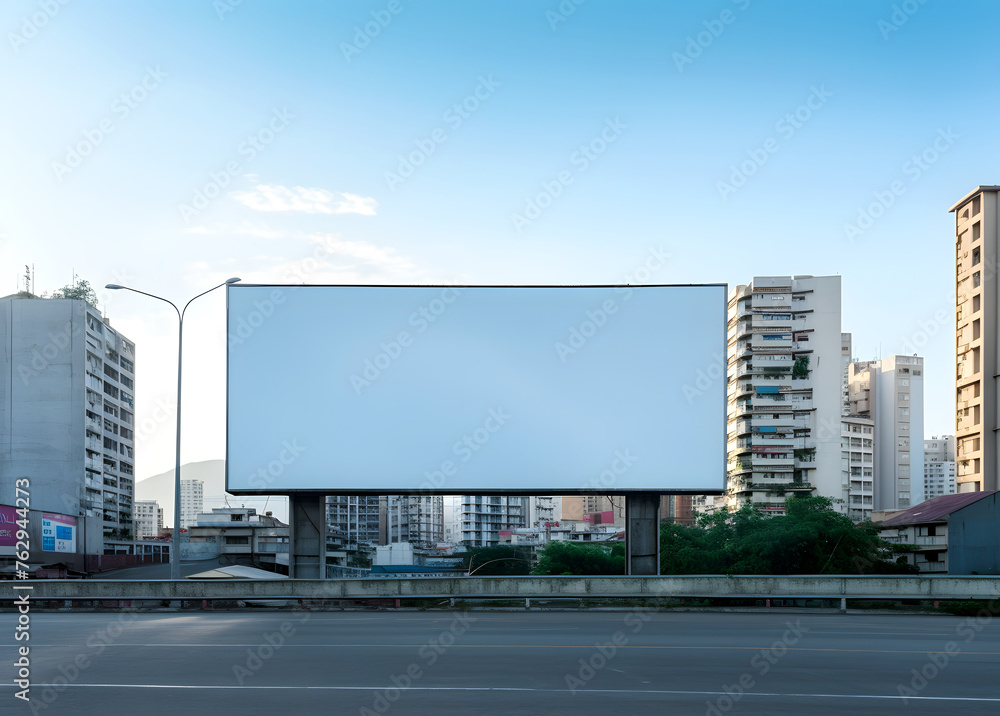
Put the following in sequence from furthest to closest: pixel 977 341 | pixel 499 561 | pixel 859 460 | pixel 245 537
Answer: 1. pixel 859 460
2. pixel 499 561
3. pixel 245 537
4. pixel 977 341

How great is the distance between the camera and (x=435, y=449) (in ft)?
97.3

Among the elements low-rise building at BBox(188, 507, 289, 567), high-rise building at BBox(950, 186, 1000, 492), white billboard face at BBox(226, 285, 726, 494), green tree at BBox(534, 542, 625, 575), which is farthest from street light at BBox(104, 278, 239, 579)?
low-rise building at BBox(188, 507, 289, 567)

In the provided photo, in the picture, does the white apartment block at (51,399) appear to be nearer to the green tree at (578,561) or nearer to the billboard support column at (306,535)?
the green tree at (578,561)

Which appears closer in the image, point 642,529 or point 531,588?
point 531,588

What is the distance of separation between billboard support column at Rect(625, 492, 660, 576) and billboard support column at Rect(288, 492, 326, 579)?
9832 millimetres

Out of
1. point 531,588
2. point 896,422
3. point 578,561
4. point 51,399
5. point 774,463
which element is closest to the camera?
point 531,588

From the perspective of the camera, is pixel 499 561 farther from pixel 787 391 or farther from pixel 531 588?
pixel 531 588

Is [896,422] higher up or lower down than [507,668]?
lower down

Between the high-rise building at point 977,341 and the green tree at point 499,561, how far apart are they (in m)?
52.2

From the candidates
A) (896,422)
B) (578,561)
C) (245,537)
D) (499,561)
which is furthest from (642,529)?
(896,422)

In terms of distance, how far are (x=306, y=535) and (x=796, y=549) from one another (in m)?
20.0

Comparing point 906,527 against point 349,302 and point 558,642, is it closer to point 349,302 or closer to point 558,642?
point 349,302

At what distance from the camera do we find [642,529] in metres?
30.6

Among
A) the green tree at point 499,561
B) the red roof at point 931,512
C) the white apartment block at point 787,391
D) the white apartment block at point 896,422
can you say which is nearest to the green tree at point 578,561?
the red roof at point 931,512
